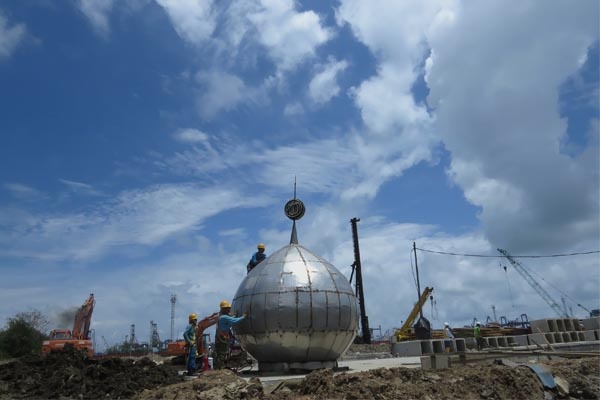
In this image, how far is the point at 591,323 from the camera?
4506 cm

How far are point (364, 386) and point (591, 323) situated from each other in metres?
45.9

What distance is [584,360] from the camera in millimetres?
13977

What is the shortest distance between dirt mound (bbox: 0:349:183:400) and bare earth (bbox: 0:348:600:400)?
0.03 meters

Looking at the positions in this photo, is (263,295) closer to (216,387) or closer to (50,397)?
(216,387)

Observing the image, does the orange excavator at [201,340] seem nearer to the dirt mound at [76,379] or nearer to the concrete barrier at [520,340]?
the dirt mound at [76,379]

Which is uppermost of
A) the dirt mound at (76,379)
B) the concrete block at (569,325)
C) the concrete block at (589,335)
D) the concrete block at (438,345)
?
the concrete block at (569,325)

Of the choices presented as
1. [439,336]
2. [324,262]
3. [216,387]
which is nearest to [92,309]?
[439,336]

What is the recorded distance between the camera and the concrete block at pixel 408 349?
98.4 feet

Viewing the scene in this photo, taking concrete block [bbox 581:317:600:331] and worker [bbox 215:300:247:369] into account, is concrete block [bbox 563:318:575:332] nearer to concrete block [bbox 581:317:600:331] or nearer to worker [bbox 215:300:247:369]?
concrete block [bbox 581:317:600:331]

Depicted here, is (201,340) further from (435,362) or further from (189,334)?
(435,362)

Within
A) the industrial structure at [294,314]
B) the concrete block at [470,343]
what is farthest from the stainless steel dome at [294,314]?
the concrete block at [470,343]

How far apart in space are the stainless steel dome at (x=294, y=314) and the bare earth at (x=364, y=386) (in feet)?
8.06

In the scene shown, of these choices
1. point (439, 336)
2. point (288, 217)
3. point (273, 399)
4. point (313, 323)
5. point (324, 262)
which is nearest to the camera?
point (273, 399)

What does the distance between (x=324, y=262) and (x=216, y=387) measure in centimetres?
654
